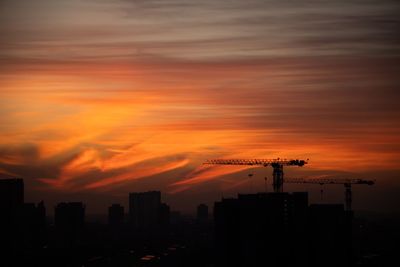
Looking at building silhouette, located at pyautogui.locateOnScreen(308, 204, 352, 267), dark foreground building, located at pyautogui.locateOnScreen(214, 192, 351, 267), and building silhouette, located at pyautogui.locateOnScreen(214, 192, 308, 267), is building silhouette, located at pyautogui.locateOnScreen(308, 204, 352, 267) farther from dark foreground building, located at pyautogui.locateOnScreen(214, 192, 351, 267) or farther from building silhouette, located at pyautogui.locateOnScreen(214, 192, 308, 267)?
building silhouette, located at pyautogui.locateOnScreen(214, 192, 308, 267)

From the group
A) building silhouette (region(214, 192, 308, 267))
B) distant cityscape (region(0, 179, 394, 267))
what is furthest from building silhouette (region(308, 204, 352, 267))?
building silhouette (region(214, 192, 308, 267))

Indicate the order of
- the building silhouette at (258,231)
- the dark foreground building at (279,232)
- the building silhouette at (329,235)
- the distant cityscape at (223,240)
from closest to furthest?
the building silhouette at (258,231), the dark foreground building at (279,232), the distant cityscape at (223,240), the building silhouette at (329,235)

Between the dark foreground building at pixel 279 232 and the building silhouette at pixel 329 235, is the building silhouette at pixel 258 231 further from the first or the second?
the building silhouette at pixel 329 235

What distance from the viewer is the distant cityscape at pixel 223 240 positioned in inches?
3428

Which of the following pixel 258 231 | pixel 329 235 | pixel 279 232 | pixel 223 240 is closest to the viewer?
pixel 258 231

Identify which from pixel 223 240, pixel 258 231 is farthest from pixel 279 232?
pixel 223 240

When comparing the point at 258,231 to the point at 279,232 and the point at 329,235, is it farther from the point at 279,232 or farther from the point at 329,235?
the point at 329,235

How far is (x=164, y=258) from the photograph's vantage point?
138m

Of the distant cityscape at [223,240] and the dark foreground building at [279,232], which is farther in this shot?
the distant cityscape at [223,240]

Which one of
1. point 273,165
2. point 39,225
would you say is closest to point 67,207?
point 39,225

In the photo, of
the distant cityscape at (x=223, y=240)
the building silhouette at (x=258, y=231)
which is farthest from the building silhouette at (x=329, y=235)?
the building silhouette at (x=258, y=231)

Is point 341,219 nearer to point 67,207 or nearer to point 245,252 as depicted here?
point 245,252

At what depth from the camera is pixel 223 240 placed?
94125 millimetres

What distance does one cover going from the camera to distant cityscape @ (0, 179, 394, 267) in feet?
286
